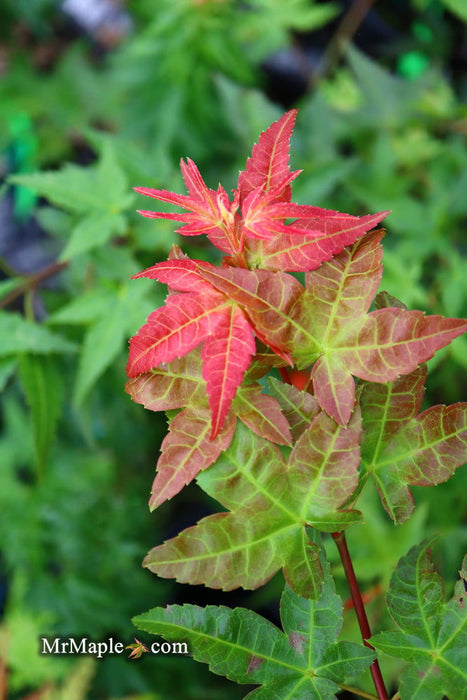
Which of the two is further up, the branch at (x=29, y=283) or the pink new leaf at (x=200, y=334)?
the pink new leaf at (x=200, y=334)

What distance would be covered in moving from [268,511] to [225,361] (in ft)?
0.47

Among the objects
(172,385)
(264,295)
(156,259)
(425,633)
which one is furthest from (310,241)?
(156,259)

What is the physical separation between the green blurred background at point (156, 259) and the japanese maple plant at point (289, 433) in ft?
1.72

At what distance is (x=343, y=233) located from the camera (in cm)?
50

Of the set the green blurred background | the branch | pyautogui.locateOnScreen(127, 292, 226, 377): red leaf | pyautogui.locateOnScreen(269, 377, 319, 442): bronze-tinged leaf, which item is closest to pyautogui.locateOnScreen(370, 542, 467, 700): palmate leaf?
pyautogui.locateOnScreen(269, 377, 319, 442): bronze-tinged leaf

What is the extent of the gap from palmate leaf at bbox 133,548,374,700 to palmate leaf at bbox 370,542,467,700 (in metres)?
0.03

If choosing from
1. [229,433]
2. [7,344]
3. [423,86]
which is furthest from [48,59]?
[229,433]

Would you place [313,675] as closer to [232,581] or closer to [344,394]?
[232,581]

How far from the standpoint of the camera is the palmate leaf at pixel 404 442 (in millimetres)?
520

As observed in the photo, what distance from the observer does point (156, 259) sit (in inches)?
48.2

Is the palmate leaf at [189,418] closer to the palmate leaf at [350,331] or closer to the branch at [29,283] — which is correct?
the palmate leaf at [350,331]

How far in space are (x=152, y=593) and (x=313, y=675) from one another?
120cm

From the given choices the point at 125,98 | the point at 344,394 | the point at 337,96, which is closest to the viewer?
the point at 344,394

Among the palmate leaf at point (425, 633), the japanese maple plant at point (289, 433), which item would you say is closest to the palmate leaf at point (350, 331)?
the japanese maple plant at point (289, 433)
